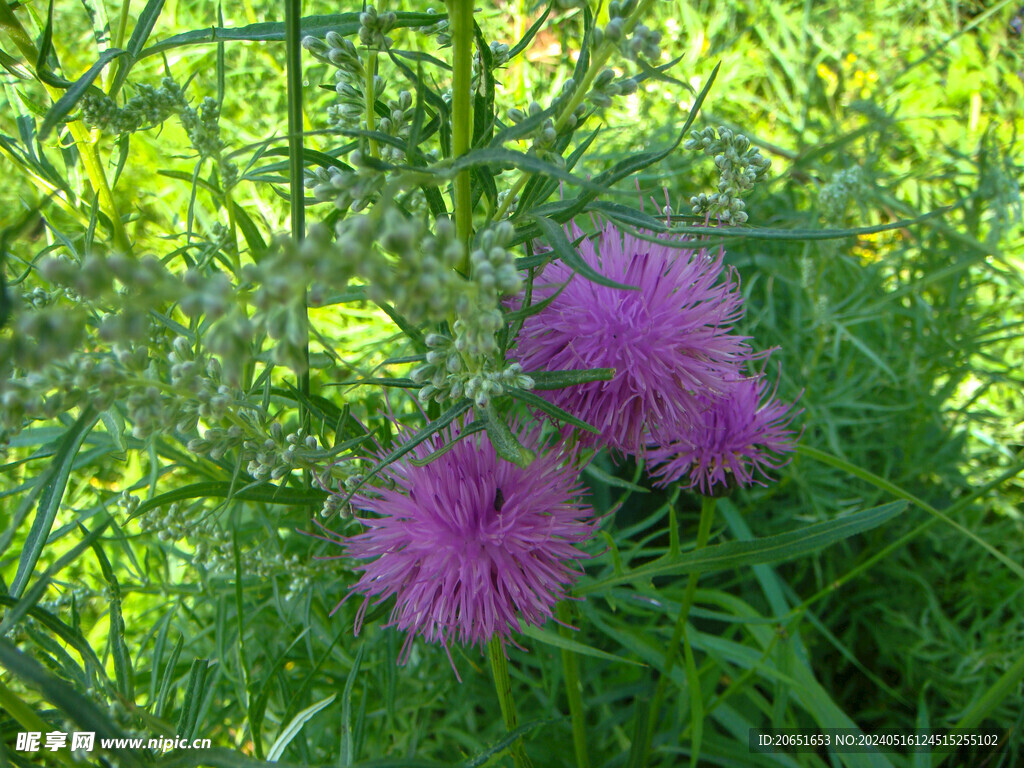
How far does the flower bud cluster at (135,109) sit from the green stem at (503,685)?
0.59m

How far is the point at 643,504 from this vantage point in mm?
1429

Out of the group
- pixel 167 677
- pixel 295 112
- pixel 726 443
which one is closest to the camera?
pixel 295 112

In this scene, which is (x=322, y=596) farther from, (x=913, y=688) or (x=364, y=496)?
(x=913, y=688)

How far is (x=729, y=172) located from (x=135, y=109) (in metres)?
0.56

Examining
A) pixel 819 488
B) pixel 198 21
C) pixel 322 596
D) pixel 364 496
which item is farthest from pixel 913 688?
pixel 198 21

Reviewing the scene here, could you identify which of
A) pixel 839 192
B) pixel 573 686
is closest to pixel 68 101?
pixel 573 686

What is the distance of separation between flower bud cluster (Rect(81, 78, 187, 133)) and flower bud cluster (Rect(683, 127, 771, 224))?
1.68 ft

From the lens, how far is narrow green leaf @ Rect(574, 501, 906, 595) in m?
0.68

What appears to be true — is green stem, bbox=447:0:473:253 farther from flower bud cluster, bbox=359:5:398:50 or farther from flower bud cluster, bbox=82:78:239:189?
flower bud cluster, bbox=82:78:239:189

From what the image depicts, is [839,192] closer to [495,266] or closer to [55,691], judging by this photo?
[495,266]

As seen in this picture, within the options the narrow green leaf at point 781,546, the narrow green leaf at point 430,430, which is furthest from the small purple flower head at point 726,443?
the narrow green leaf at point 430,430

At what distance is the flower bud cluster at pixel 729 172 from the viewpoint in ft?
2.05

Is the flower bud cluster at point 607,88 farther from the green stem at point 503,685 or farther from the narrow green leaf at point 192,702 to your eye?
the narrow green leaf at point 192,702

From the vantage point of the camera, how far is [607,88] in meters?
0.51
